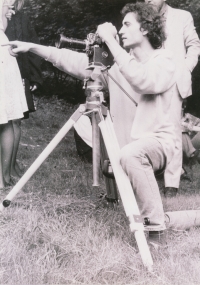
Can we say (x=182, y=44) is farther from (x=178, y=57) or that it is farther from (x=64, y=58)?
(x=64, y=58)

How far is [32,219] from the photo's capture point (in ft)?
8.03

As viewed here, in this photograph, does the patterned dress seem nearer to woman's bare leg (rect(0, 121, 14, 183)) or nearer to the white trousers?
woman's bare leg (rect(0, 121, 14, 183))

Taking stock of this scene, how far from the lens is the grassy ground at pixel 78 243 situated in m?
1.85

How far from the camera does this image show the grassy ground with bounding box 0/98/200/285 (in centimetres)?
185

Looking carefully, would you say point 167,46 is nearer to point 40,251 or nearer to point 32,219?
point 32,219

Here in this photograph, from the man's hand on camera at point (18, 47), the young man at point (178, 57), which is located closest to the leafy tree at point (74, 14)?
the young man at point (178, 57)

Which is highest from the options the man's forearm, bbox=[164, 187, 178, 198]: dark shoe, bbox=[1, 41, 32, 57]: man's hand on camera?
bbox=[1, 41, 32, 57]: man's hand on camera

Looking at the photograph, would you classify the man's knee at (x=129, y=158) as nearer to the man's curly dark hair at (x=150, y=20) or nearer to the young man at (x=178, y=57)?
the man's curly dark hair at (x=150, y=20)

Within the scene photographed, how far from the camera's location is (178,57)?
3455 mm

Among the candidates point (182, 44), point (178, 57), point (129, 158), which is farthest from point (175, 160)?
point (129, 158)

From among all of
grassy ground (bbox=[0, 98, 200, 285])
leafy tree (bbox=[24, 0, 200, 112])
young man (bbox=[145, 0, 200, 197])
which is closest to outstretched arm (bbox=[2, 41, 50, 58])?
grassy ground (bbox=[0, 98, 200, 285])

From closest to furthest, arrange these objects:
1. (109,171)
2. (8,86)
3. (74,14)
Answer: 1. (109,171)
2. (8,86)
3. (74,14)

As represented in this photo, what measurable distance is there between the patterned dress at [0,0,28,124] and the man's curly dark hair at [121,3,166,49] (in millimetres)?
1232

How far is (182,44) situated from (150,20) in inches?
47.5
